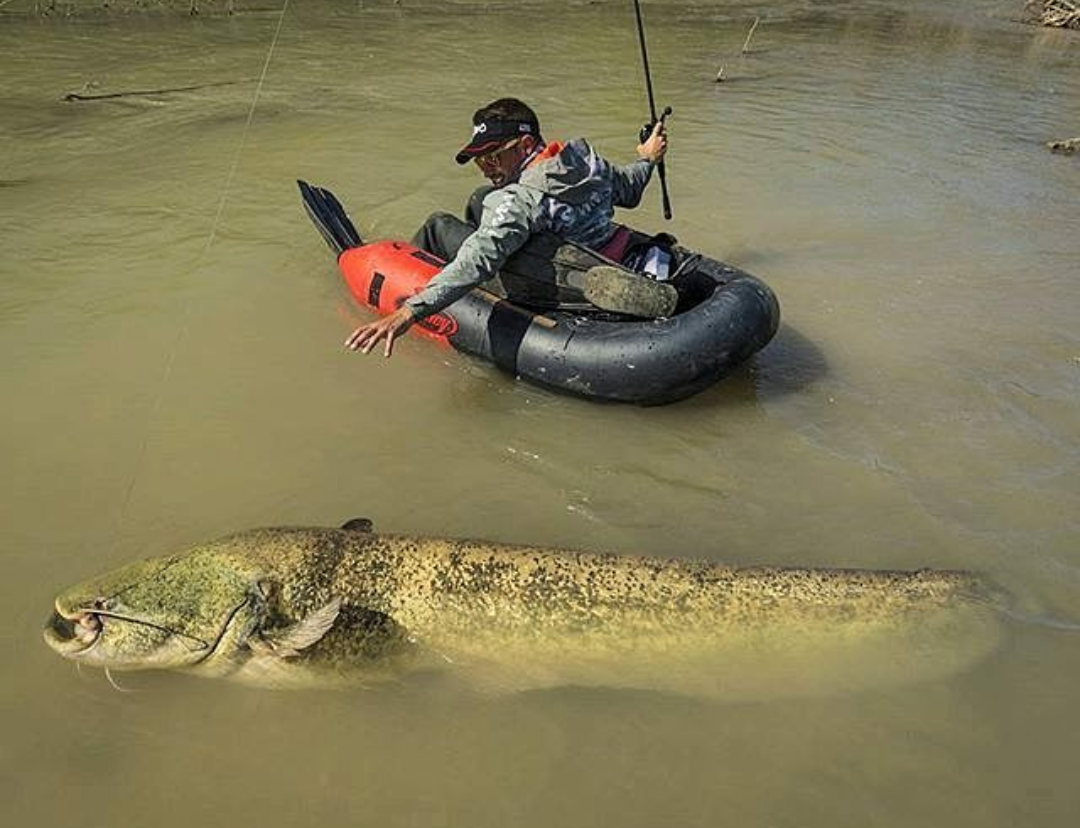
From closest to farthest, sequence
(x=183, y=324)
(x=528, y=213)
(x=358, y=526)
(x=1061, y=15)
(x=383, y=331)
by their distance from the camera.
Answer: (x=358, y=526) < (x=383, y=331) < (x=528, y=213) < (x=183, y=324) < (x=1061, y=15)

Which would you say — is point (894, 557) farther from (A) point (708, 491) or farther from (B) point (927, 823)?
(B) point (927, 823)

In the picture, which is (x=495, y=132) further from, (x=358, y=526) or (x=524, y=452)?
(x=358, y=526)

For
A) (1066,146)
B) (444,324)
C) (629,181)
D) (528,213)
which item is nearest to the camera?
(528,213)

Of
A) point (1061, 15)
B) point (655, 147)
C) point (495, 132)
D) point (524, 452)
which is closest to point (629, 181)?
point (655, 147)

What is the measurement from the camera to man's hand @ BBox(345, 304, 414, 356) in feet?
13.8

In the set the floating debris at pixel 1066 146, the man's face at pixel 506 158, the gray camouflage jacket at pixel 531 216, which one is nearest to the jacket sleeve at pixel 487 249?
the gray camouflage jacket at pixel 531 216

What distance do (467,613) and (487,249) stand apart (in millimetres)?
2123

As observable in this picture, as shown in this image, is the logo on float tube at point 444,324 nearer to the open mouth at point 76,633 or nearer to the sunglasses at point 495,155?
the sunglasses at point 495,155

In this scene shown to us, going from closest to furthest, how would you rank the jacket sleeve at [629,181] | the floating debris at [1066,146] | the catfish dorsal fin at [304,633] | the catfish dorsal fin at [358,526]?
the catfish dorsal fin at [304,633], the catfish dorsal fin at [358,526], the jacket sleeve at [629,181], the floating debris at [1066,146]

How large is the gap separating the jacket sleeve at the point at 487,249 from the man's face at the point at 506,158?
13 cm

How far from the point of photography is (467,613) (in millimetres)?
3145

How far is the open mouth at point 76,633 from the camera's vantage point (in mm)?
3021

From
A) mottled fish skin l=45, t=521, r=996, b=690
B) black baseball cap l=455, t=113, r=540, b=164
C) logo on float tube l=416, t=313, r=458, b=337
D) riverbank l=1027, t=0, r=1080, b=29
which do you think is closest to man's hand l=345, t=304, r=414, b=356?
logo on float tube l=416, t=313, r=458, b=337

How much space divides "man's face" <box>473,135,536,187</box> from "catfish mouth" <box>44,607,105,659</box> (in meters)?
2.89
